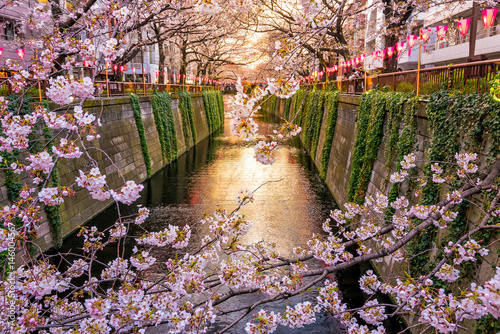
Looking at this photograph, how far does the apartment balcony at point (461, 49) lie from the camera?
2138 centimetres

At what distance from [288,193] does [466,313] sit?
13.0 m

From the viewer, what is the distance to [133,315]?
3629mm

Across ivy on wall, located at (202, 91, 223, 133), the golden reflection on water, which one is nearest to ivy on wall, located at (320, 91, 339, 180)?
the golden reflection on water

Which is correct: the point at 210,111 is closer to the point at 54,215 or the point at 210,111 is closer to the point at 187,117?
the point at 187,117

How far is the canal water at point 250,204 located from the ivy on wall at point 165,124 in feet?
2.89

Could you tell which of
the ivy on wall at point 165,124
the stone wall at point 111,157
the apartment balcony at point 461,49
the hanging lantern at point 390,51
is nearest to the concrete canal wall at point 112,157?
the stone wall at point 111,157

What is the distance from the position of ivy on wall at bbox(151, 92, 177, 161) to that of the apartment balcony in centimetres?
1518

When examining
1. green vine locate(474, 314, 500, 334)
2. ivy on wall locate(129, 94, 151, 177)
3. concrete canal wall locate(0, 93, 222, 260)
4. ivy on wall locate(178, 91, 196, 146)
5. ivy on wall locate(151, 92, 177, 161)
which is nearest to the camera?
green vine locate(474, 314, 500, 334)

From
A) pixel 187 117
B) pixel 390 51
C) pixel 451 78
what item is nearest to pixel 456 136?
pixel 451 78

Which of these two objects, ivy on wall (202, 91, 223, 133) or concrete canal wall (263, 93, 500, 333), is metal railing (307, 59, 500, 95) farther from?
ivy on wall (202, 91, 223, 133)

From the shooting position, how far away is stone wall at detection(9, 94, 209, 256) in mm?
11375

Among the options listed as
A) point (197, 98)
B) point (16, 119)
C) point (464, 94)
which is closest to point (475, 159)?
point (464, 94)

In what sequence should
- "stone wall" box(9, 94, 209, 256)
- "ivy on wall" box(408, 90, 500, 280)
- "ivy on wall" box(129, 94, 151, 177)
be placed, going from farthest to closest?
1. "ivy on wall" box(129, 94, 151, 177)
2. "stone wall" box(9, 94, 209, 256)
3. "ivy on wall" box(408, 90, 500, 280)

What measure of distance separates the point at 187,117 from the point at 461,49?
771 inches
